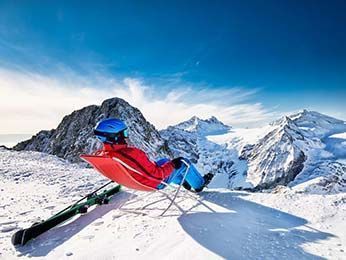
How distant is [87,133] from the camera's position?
248 ft

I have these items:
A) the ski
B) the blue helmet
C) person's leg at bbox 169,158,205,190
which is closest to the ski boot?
person's leg at bbox 169,158,205,190

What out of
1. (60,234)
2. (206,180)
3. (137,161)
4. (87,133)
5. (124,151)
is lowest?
(60,234)

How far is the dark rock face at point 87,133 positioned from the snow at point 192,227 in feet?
196

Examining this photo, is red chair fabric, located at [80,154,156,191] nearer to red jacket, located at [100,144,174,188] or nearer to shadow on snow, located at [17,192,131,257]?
red jacket, located at [100,144,174,188]

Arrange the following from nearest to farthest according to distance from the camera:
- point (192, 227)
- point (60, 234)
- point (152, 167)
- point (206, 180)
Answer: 1. point (192, 227)
2. point (60, 234)
3. point (152, 167)
4. point (206, 180)

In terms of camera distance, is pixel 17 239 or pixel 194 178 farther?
pixel 194 178

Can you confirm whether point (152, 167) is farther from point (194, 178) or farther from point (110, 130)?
point (194, 178)

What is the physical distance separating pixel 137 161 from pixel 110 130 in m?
0.75

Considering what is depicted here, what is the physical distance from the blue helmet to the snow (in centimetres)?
146

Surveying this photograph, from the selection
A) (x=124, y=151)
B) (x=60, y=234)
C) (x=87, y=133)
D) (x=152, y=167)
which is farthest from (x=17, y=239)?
(x=87, y=133)

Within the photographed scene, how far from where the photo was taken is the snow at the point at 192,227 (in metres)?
3.85

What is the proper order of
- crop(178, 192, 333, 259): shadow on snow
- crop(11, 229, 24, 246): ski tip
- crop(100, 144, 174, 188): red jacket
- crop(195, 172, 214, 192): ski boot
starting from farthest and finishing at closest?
1. crop(195, 172, 214, 192): ski boot
2. crop(100, 144, 174, 188): red jacket
3. crop(11, 229, 24, 246): ski tip
4. crop(178, 192, 333, 259): shadow on snow

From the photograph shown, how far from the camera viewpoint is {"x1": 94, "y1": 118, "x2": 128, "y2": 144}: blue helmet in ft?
17.6

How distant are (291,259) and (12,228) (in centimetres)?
464
